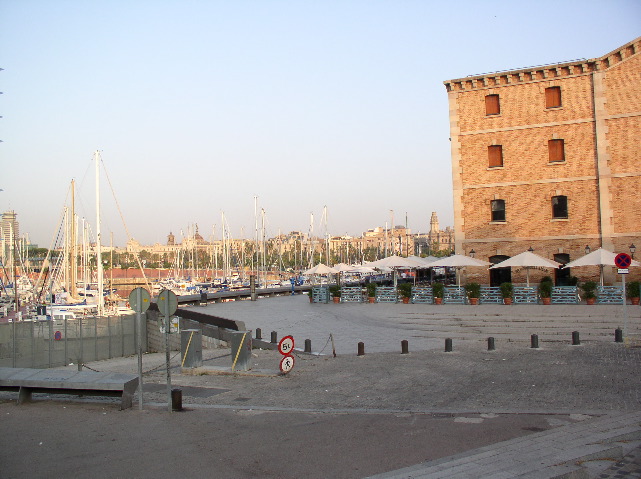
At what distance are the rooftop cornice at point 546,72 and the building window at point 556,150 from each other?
3699 millimetres

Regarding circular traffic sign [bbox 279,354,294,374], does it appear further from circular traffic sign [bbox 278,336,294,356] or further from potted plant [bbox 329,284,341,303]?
potted plant [bbox 329,284,341,303]

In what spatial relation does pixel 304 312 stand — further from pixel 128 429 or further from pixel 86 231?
pixel 86 231

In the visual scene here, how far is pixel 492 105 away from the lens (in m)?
36.9

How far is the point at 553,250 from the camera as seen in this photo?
3519 centimetres

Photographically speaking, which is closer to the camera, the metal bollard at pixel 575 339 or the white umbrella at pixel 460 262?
the metal bollard at pixel 575 339

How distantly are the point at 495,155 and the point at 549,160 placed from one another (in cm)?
310

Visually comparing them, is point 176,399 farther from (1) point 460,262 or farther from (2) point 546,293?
(1) point 460,262

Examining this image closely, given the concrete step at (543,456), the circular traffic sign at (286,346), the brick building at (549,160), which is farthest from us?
the brick building at (549,160)

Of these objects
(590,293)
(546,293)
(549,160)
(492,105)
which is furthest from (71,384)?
(492,105)

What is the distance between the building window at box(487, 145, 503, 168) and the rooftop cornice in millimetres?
3687

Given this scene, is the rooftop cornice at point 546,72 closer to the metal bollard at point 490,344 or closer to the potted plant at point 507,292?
the potted plant at point 507,292

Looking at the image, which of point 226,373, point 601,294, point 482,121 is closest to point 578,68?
point 482,121

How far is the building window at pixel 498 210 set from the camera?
3678cm

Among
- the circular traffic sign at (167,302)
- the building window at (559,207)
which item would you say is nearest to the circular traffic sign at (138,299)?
the circular traffic sign at (167,302)
